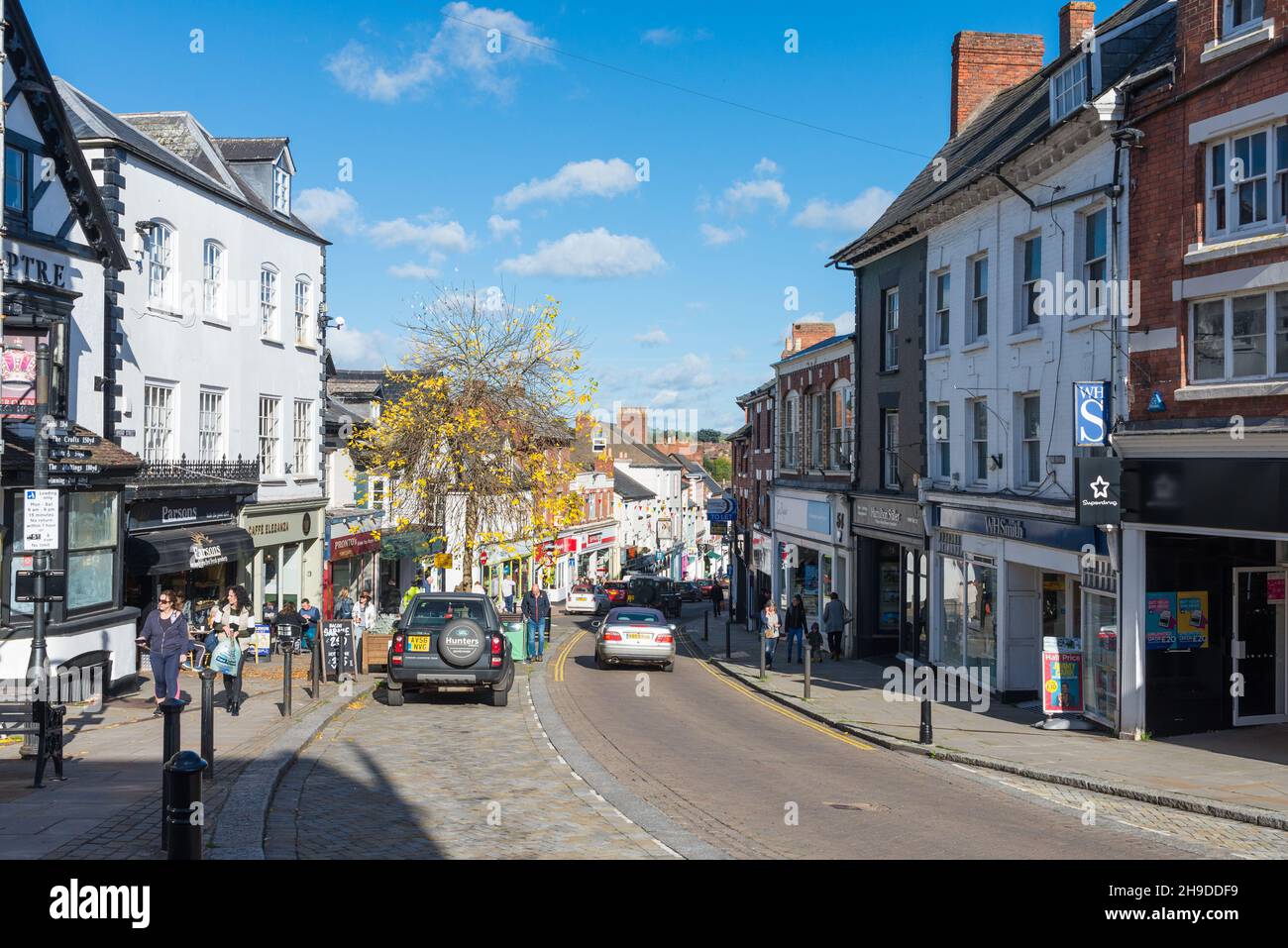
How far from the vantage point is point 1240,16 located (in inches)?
599

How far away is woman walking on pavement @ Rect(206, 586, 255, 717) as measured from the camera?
16844 mm

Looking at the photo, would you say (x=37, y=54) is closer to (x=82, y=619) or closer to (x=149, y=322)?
(x=149, y=322)

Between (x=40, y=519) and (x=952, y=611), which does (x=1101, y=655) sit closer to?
(x=952, y=611)

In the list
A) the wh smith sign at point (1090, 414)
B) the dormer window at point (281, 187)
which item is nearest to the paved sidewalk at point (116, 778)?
the wh smith sign at point (1090, 414)

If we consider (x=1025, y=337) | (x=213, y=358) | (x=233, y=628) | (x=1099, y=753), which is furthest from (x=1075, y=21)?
(x=233, y=628)

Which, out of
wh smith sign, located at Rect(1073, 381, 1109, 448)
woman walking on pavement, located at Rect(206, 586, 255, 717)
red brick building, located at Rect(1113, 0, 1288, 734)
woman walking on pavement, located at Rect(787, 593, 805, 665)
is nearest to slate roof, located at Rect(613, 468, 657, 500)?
woman walking on pavement, located at Rect(787, 593, 805, 665)

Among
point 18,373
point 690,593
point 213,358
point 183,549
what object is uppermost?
point 213,358

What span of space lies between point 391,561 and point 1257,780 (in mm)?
33453

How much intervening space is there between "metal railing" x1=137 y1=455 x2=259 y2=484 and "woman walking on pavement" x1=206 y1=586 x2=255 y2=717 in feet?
8.69

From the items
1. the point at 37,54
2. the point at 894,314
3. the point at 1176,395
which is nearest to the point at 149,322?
the point at 37,54

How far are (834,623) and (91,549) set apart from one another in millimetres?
19126

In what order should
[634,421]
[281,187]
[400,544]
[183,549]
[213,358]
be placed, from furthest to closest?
[634,421], [400,544], [281,187], [213,358], [183,549]

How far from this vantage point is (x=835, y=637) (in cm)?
3058

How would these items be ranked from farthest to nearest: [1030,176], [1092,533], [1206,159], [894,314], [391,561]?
1. [391,561]
2. [894,314]
3. [1030,176]
4. [1092,533]
5. [1206,159]
